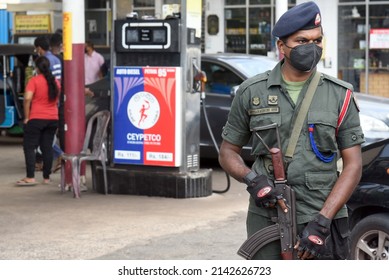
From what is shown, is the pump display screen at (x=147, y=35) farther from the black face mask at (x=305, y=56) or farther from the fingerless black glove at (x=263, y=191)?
the fingerless black glove at (x=263, y=191)

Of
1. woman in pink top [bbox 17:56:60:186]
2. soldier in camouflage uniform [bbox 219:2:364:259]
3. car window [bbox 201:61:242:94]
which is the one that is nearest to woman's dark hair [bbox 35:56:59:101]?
woman in pink top [bbox 17:56:60:186]

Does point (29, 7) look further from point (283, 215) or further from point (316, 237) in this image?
point (316, 237)

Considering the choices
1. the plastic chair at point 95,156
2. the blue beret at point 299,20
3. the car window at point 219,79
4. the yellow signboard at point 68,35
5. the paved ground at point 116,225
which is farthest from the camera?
the car window at point 219,79

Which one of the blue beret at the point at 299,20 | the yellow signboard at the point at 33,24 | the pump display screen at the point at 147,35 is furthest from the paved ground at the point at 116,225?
the yellow signboard at the point at 33,24

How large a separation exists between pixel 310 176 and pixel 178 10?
7432mm

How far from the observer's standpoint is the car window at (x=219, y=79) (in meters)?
14.2

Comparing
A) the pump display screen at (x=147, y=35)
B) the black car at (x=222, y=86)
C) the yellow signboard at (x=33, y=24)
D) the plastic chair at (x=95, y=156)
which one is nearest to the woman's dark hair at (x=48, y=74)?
the plastic chair at (x=95, y=156)

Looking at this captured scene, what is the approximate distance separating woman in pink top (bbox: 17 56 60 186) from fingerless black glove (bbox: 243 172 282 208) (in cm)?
815

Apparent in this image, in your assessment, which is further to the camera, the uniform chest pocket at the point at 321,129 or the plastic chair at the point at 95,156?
the plastic chair at the point at 95,156

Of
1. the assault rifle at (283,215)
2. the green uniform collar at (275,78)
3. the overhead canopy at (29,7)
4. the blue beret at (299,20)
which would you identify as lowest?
the assault rifle at (283,215)

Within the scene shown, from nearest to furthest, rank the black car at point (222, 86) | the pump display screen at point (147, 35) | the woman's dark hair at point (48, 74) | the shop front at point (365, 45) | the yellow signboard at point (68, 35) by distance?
the pump display screen at point (147, 35), the yellow signboard at point (68, 35), the woman's dark hair at point (48, 74), the black car at point (222, 86), the shop front at point (365, 45)

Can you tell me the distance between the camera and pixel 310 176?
4.23 m

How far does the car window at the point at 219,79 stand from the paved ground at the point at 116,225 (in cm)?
213

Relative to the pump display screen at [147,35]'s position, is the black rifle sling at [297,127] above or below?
below
